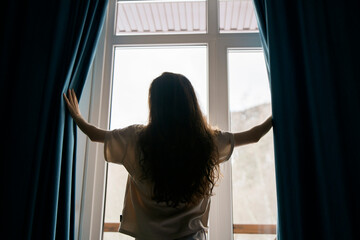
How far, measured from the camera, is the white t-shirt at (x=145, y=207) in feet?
3.68

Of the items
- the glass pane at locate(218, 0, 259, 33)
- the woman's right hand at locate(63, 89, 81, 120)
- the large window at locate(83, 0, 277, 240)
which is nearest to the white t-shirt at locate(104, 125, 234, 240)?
the woman's right hand at locate(63, 89, 81, 120)

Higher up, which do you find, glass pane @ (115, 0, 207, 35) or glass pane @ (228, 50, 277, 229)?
glass pane @ (115, 0, 207, 35)

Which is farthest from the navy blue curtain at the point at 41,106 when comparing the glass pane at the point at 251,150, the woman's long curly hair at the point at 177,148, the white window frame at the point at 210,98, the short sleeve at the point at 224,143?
the glass pane at the point at 251,150

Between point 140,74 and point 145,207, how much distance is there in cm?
93

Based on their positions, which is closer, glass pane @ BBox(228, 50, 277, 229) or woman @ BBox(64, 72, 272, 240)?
woman @ BBox(64, 72, 272, 240)

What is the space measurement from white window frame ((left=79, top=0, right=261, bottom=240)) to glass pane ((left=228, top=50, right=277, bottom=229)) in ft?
0.19

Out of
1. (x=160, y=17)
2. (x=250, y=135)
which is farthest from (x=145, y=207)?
(x=160, y=17)

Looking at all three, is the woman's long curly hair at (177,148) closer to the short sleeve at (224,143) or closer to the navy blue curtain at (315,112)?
the short sleeve at (224,143)

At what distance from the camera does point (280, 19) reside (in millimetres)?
1390

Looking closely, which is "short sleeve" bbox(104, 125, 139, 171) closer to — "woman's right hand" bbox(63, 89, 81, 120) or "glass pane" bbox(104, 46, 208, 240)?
"woman's right hand" bbox(63, 89, 81, 120)

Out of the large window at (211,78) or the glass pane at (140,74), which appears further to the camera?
the glass pane at (140,74)

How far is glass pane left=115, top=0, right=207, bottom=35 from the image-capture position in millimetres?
1836

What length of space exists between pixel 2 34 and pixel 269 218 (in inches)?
72.7

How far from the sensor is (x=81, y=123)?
130cm
